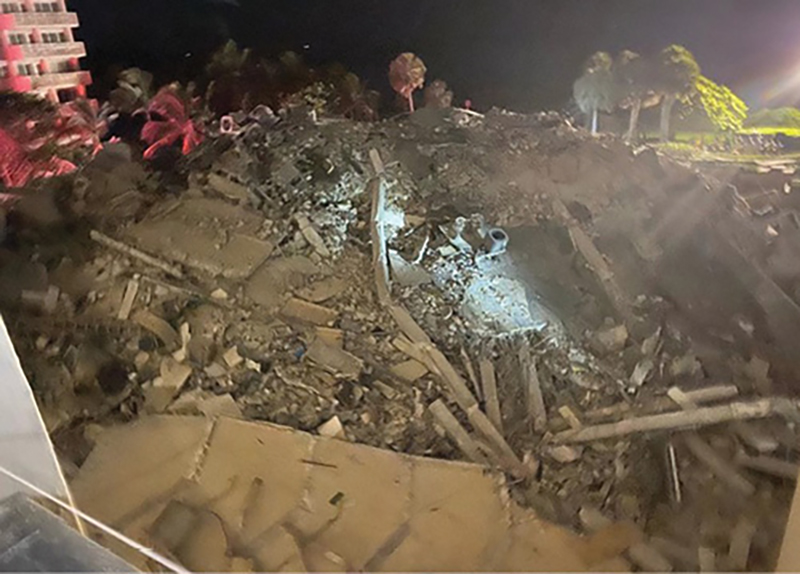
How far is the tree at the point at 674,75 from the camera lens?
1.29 m

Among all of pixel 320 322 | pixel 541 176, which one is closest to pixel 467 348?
pixel 320 322

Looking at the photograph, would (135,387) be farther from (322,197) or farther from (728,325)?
(728,325)

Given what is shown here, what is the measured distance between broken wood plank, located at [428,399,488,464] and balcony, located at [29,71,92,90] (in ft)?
3.71

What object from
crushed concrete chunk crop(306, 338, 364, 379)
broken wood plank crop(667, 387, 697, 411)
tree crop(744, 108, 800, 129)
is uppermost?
tree crop(744, 108, 800, 129)

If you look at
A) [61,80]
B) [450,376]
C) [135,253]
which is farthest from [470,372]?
[61,80]

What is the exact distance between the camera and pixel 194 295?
66.4 inches

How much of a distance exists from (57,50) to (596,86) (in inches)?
48.2

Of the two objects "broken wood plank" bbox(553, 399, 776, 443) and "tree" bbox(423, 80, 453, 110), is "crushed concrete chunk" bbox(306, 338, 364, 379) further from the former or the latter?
"tree" bbox(423, 80, 453, 110)

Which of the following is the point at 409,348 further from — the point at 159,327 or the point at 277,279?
the point at 159,327

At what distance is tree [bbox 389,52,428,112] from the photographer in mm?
1514

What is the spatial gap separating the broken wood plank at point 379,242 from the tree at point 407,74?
0.26 metres

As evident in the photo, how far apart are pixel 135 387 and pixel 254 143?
71 centimetres

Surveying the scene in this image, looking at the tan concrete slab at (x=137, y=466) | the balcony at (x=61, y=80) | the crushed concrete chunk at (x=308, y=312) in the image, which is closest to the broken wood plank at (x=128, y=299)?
the tan concrete slab at (x=137, y=466)

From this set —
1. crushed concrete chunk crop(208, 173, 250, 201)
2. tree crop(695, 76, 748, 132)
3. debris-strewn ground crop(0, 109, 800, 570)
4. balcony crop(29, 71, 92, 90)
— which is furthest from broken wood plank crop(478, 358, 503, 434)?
balcony crop(29, 71, 92, 90)
